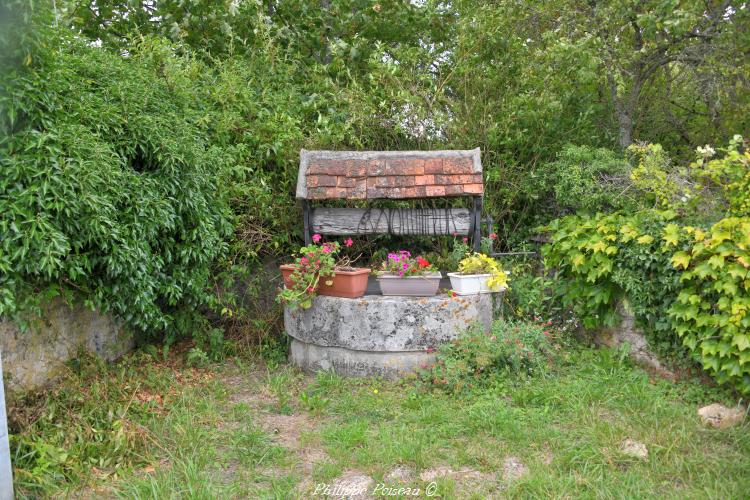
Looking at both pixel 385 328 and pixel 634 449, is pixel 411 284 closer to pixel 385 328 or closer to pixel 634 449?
pixel 385 328

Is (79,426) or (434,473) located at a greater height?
(79,426)

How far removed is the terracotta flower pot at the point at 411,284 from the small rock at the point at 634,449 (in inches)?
85.0

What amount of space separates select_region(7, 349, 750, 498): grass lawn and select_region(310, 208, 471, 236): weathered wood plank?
1.79 m

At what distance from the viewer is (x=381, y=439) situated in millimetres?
3965

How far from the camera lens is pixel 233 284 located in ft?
20.8

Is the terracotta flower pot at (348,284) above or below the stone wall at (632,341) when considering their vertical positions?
above

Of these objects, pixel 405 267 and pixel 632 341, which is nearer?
pixel 632 341

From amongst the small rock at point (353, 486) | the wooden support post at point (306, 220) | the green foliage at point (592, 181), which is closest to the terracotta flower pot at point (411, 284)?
the wooden support post at point (306, 220)

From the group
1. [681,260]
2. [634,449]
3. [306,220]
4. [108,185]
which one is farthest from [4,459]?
[681,260]

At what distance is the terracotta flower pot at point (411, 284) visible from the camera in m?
5.34

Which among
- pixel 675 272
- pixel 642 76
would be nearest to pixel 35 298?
pixel 675 272

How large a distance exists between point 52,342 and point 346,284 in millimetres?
2382

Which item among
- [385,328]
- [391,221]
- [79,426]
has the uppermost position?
[391,221]

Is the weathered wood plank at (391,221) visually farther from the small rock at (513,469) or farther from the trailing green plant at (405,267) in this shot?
the small rock at (513,469)
